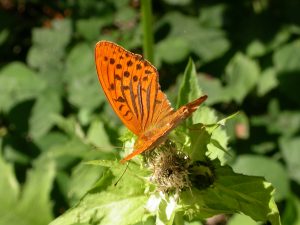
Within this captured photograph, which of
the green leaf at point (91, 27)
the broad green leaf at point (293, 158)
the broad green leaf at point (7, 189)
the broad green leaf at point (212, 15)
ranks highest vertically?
the green leaf at point (91, 27)

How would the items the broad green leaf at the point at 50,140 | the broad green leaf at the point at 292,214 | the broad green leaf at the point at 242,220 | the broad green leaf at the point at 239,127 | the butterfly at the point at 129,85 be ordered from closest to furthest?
the butterfly at the point at 129,85
the broad green leaf at the point at 242,220
the broad green leaf at the point at 292,214
the broad green leaf at the point at 239,127
the broad green leaf at the point at 50,140

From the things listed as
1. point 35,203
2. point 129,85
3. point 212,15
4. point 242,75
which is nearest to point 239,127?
point 242,75

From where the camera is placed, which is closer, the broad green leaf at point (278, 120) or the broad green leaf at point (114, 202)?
the broad green leaf at point (114, 202)

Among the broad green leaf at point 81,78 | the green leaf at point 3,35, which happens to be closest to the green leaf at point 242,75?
the broad green leaf at point 81,78

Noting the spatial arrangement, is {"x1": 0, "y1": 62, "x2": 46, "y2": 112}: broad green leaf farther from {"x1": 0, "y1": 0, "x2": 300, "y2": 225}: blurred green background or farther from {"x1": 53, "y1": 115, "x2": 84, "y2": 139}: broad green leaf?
{"x1": 53, "y1": 115, "x2": 84, "y2": 139}: broad green leaf

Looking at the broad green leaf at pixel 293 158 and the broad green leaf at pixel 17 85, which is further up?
the broad green leaf at pixel 17 85

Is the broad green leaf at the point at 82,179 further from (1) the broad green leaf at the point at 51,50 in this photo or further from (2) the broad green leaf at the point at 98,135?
(1) the broad green leaf at the point at 51,50

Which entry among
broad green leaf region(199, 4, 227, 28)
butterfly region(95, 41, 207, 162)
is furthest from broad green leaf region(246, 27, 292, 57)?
butterfly region(95, 41, 207, 162)
